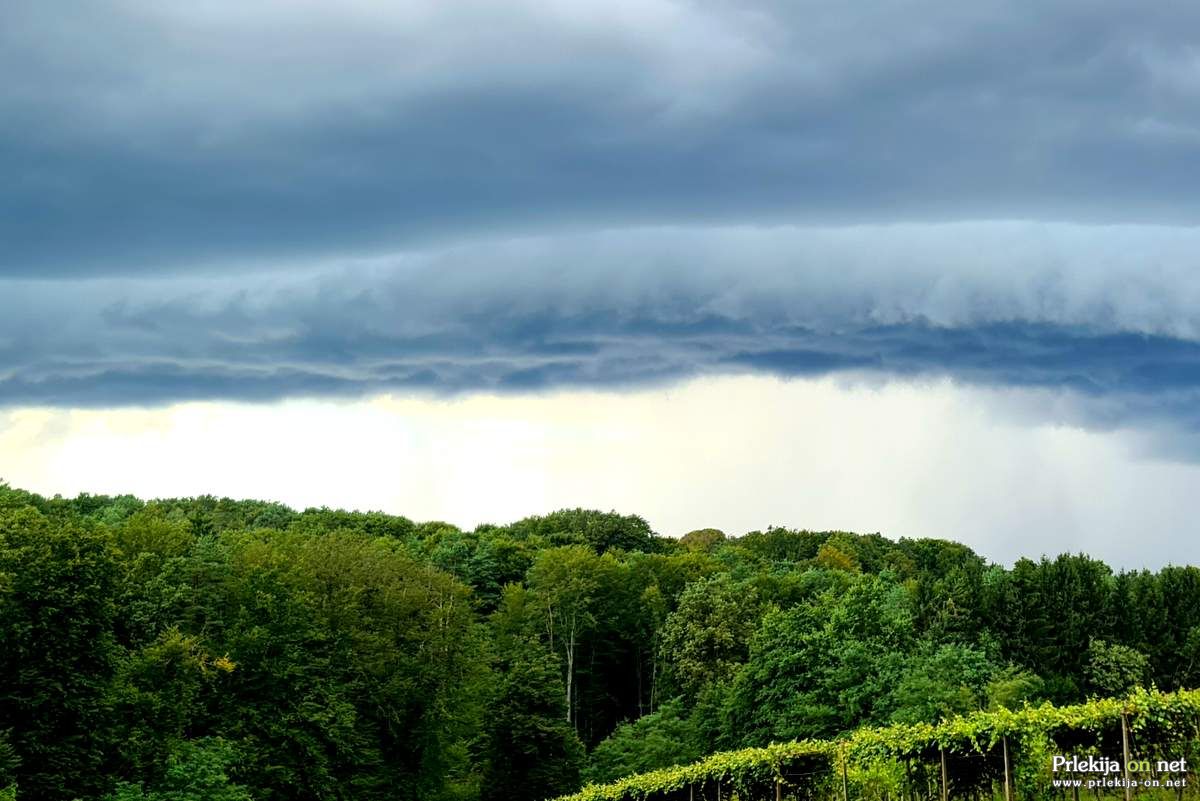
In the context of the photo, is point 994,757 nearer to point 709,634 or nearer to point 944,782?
point 944,782

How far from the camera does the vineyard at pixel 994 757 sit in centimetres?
3114

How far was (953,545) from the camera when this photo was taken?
559 feet

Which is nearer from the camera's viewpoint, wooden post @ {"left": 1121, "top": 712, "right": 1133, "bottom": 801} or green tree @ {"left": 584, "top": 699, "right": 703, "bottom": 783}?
wooden post @ {"left": 1121, "top": 712, "right": 1133, "bottom": 801}

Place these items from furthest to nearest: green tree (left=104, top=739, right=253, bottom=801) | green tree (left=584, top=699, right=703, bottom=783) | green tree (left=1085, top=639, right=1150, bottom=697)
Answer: green tree (left=1085, top=639, right=1150, bottom=697) → green tree (left=584, top=699, right=703, bottom=783) → green tree (left=104, top=739, right=253, bottom=801)

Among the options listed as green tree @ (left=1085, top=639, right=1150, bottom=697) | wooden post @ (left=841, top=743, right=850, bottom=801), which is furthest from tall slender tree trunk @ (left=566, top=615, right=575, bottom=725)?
wooden post @ (left=841, top=743, right=850, bottom=801)

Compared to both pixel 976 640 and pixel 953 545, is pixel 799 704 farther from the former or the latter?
pixel 953 545

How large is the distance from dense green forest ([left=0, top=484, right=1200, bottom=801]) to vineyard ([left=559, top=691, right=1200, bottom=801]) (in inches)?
985

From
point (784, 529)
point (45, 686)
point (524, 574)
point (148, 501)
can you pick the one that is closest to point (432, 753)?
point (45, 686)

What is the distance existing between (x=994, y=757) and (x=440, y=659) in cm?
5165

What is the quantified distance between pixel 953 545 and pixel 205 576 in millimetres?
121118

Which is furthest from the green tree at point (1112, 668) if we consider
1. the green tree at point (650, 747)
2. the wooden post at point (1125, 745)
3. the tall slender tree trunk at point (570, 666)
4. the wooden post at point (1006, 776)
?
the wooden post at point (1125, 745)

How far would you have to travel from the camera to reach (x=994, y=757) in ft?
113

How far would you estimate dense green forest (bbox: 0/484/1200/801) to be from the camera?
52656 millimetres

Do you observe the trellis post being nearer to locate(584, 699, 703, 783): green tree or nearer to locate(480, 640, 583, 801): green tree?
locate(584, 699, 703, 783): green tree
